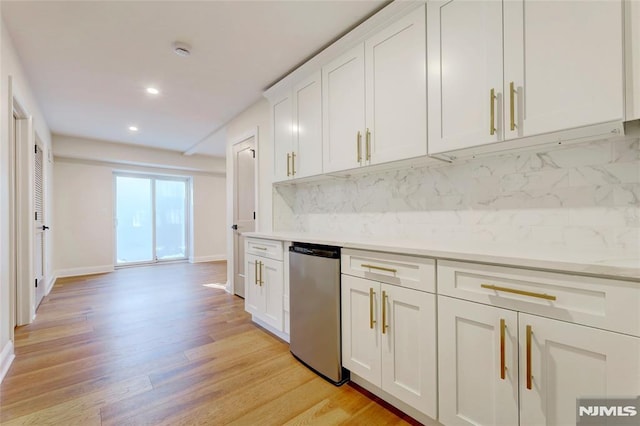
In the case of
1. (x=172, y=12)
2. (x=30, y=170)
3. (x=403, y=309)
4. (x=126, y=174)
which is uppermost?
(x=172, y=12)

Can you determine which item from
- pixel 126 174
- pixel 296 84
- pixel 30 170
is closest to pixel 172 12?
pixel 296 84

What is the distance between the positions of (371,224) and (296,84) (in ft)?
5.01

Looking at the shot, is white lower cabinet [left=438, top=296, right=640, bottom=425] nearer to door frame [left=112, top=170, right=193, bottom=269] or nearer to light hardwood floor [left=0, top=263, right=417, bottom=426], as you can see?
light hardwood floor [left=0, top=263, right=417, bottom=426]

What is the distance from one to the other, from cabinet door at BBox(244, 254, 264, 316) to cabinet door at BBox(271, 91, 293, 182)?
89cm

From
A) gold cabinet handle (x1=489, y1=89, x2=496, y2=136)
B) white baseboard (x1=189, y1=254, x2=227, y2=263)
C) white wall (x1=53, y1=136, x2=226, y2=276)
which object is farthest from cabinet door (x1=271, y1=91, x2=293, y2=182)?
white baseboard (x1=189, y1=254, x2=227, y2=263)

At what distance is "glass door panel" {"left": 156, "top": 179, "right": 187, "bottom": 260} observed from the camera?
21.3 ft

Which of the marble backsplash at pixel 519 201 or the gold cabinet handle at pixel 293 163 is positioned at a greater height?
the gold cabinet handle at pixel 293 163

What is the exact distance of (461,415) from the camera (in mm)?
1239

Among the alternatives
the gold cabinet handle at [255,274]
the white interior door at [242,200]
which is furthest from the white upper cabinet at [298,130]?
the gold cabinet handle at [255,274]

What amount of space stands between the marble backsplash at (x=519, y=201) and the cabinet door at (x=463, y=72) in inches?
12.3

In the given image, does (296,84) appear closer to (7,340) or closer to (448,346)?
(448,346)

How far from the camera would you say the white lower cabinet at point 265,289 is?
2.38 meters

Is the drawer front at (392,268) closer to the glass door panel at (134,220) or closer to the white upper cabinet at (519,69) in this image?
the white upper cabinet at (519,69)

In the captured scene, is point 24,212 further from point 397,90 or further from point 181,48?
point 397,90
